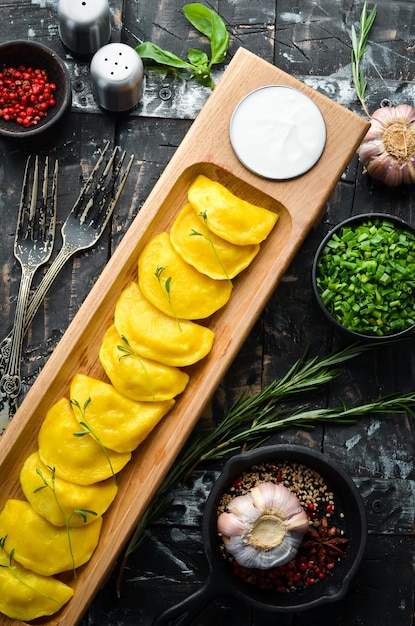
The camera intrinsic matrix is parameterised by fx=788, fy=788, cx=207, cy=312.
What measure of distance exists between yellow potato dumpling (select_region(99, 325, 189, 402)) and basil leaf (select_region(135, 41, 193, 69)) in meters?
1.04

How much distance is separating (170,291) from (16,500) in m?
0.87

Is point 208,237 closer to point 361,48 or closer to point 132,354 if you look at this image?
point 132,354

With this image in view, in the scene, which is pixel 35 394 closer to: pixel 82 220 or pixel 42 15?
pixel 82 220

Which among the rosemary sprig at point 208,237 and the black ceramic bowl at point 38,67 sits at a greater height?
the black ceramic bowl at point 38,67

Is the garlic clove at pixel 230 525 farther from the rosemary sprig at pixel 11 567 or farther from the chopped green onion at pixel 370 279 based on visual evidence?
the chopped green onion at pixel 370 279

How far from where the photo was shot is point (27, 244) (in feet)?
9.35

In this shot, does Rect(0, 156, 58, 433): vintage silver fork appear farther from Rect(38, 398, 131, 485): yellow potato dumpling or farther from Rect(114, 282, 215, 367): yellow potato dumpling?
Rect(114, 282, 215, 367): yellow potato dumpling

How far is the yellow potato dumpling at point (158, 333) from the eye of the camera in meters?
2.62

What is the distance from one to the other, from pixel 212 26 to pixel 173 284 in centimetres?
98

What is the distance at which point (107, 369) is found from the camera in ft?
8.63

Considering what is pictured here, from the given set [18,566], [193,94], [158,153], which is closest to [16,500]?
[18,566]

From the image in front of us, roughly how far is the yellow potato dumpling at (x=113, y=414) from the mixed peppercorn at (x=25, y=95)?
994 millimetres

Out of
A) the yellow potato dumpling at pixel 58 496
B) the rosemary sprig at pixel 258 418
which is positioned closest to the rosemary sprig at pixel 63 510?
the yellow potato dumpling at pixel 58 496

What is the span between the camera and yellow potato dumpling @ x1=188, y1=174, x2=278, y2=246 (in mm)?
2648
